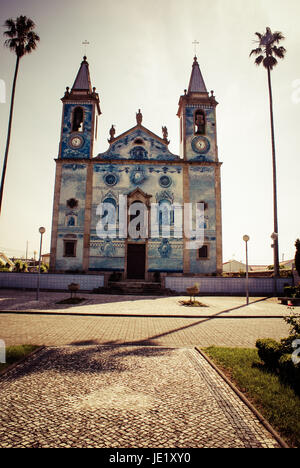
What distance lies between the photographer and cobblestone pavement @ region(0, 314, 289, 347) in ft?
22.6

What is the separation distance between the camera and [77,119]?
27.1m

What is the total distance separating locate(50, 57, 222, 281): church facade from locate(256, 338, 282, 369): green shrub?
1893 cm

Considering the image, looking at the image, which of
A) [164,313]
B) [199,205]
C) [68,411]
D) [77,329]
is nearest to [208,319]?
[164,313]

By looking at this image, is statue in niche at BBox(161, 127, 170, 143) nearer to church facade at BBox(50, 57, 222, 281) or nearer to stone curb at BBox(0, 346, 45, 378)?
church facade at BBox(50, 57, 222, 281)

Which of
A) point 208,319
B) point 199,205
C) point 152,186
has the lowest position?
point 208,319

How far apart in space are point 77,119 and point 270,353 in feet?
91.1

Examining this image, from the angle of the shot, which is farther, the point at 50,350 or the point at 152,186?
the point at 152,186

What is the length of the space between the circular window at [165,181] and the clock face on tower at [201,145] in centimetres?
410

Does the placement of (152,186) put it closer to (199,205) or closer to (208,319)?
(199,205)

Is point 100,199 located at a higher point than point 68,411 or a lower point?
higher

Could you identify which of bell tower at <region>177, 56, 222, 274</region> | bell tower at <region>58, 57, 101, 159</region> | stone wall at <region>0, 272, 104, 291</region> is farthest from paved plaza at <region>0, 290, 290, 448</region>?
bell tower at <region>58, 57, 101, 159</region>
